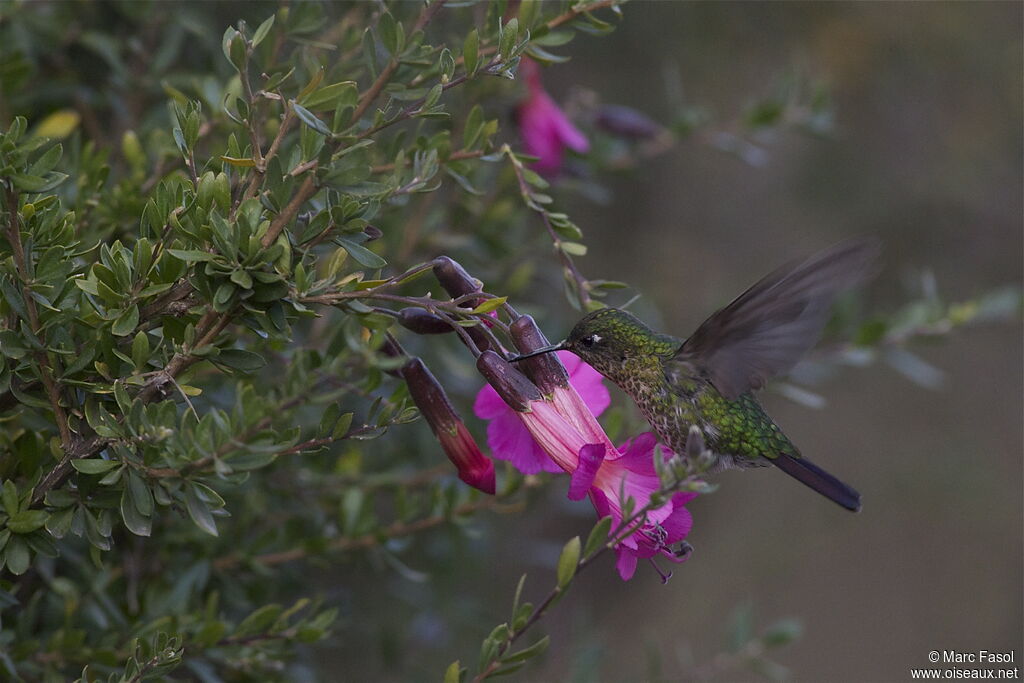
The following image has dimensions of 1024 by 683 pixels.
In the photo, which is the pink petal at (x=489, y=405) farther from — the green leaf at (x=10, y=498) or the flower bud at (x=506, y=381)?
the green leaf at (x=10, y=498)

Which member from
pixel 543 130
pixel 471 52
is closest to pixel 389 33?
pixel 471 52

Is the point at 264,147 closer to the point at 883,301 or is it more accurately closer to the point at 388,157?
the point at 388,157

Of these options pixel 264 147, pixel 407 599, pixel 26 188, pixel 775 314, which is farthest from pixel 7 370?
pixel 407 599

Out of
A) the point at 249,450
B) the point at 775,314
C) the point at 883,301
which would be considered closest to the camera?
the point at 249,450

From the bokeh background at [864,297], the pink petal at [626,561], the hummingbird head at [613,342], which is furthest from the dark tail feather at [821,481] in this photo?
the bokeh background at [864,297]

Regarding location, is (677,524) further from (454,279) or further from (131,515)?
(131,515)

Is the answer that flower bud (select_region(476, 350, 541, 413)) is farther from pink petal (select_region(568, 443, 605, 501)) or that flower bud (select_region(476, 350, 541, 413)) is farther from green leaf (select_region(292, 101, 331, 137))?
green leaf (select_region(292, 101, 331, 137))
